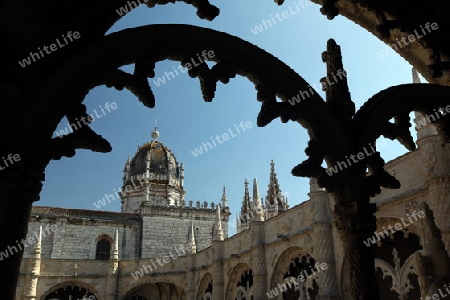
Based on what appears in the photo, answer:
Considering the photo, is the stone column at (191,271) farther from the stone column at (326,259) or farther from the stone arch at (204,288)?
the stone column at (326,259)

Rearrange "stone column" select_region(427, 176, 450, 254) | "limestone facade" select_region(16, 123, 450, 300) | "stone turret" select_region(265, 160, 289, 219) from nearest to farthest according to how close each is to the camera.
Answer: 1. "stone column" select_region(427, 176, 450, 254)
2. "limestone facade" select_region(16, 123, 450, 300)
3. "stone turret" select_region(265, 160, 289, 219)

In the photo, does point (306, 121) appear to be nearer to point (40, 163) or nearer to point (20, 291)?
point (40, 163)

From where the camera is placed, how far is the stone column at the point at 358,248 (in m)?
2.41

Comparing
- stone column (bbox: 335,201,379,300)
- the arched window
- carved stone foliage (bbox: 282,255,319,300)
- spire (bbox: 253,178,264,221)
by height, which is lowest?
stone column (bbox: 335,201,379,300)

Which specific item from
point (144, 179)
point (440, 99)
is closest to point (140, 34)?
point (440, 99)

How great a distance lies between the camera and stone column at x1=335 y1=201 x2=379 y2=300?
95.0 inches

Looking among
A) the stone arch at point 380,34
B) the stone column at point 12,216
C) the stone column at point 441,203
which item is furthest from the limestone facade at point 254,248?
the stone column at point 12,216

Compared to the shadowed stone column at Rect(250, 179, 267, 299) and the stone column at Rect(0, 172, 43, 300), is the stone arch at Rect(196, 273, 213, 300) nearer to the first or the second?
the shadowed stone column at Rect(250, 179, 267, 299)

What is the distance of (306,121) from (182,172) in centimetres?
3472

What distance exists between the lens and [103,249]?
28469 mm

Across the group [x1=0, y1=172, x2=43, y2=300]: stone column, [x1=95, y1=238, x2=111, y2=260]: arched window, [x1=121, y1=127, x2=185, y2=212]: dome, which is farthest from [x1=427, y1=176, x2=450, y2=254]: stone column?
[x1=121, y1=127, x2=185, y2=212]: dome

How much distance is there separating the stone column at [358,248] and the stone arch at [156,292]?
2447 centimetres

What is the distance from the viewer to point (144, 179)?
34.6 meters

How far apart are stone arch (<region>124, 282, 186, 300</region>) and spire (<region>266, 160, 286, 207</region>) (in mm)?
10342
